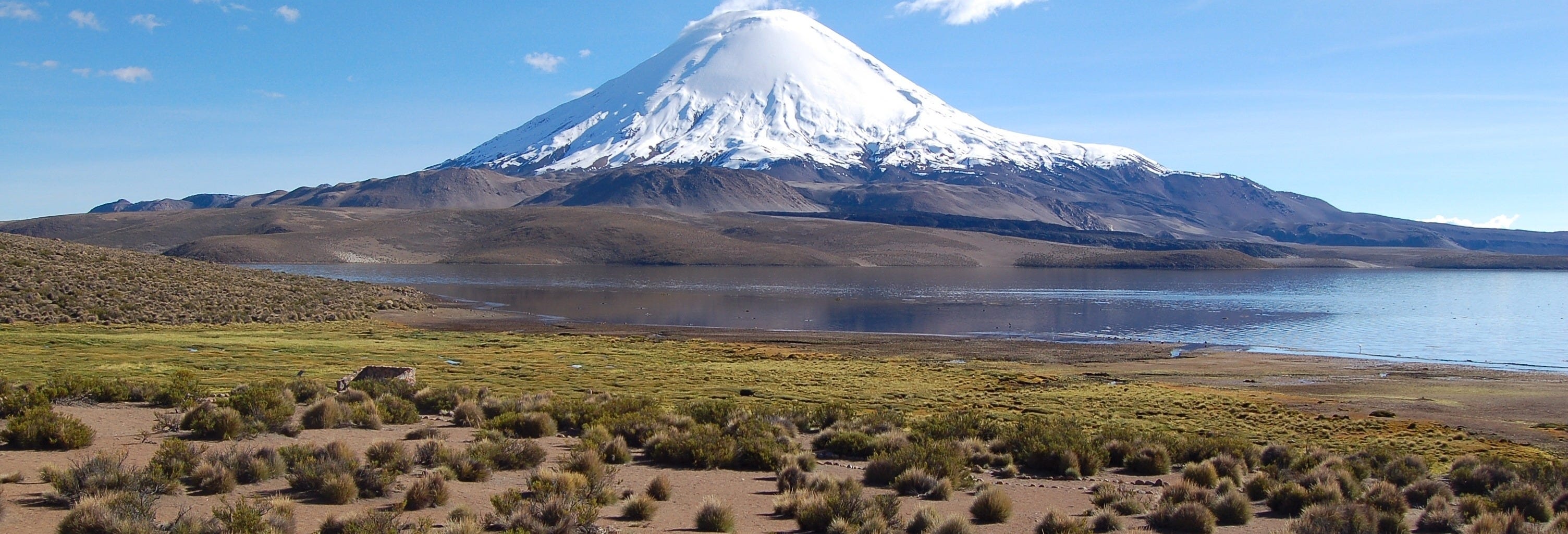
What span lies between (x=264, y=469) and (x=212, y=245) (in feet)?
524

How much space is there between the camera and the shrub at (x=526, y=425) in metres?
13.4

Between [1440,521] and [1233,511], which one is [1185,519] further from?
[1440,521]

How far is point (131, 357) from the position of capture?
2172 centimetres

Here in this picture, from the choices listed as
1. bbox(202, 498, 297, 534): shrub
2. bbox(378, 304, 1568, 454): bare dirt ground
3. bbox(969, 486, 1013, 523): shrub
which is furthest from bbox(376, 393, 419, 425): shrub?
bbox(378, 304, 1568, 454): bare dirt ground

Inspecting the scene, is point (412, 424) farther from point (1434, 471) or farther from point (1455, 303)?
point (1455, 303)

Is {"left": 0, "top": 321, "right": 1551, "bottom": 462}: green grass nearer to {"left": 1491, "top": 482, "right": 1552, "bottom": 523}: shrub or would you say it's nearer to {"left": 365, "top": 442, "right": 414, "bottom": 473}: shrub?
{"left": 1491, "top": 482, "right": 1552, "bottom": 523}: shrub

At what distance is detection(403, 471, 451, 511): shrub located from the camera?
8.84 metres

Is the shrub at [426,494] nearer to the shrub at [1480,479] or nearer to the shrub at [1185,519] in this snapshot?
the shrub at [1185,519]

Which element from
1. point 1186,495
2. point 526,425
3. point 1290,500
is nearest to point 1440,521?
point 1290,500

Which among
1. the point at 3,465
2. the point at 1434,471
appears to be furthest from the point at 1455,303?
the point at 3,465

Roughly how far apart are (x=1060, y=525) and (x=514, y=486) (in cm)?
518

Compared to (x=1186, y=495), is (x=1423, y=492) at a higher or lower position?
lower

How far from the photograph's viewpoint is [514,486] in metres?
10.1

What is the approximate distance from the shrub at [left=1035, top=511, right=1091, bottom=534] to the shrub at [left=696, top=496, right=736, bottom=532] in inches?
104
